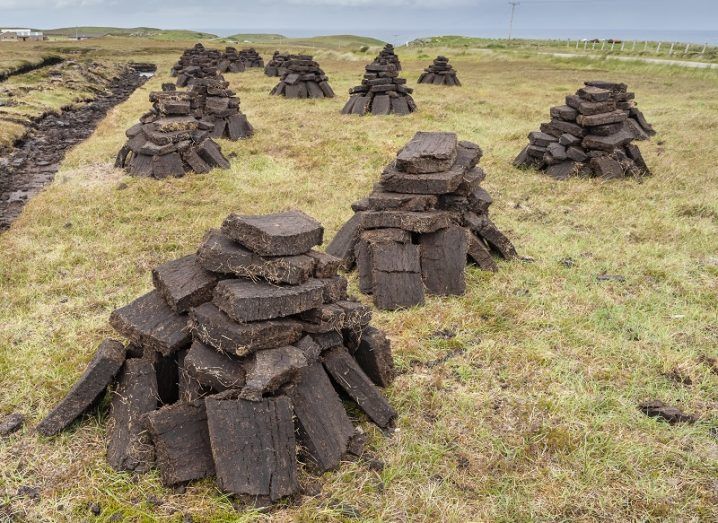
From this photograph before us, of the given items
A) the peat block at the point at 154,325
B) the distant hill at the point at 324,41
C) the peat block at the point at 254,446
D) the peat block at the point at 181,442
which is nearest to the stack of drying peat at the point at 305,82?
the peat block at the point at 154,325

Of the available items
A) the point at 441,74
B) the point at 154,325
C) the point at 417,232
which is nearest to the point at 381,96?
the point at 441,74

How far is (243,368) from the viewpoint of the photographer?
186 inches

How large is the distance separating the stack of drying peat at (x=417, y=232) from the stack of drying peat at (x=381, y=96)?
1564 centimetres

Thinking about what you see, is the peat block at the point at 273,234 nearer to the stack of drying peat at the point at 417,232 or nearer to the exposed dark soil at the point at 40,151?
the stack of drying peat at the point at 417,232

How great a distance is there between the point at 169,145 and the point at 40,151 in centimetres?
769

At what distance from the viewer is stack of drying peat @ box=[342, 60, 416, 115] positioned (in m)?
23.6

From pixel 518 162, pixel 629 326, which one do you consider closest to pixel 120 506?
pixel 629 326

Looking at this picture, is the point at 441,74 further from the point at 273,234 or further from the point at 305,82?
the point at 273,234

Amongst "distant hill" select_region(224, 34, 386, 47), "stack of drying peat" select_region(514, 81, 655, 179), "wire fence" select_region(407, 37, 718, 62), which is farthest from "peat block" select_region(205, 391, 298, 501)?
"distant hill" select_region(224, 34, 386, 47)

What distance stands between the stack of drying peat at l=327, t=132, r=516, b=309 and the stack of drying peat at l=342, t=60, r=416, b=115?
51.3 feet

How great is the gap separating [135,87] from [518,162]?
33979 millimetres

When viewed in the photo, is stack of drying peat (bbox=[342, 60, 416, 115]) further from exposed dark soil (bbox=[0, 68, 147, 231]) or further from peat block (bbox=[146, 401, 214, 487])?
peat block (bbox=[146, 401, 214, 487])

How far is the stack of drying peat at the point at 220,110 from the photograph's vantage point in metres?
18.7

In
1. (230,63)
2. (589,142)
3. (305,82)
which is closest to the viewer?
(589,142)
